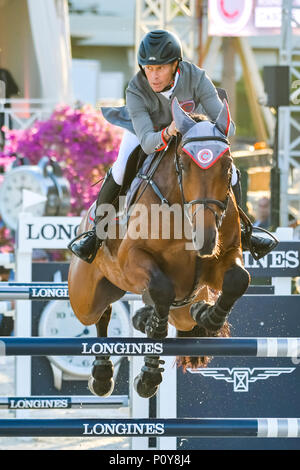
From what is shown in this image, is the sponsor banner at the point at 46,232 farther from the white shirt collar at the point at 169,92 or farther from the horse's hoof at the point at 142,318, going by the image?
the white shirt collar at the point at 169,92

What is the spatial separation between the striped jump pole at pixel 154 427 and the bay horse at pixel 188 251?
0.39 m

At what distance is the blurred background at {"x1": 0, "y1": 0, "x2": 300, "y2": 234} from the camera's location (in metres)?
10.3

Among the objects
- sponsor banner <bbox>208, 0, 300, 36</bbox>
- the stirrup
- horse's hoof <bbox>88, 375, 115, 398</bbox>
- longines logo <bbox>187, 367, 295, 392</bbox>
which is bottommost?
horse's hoof <bbox>88, 375, 115, 398</bbox>

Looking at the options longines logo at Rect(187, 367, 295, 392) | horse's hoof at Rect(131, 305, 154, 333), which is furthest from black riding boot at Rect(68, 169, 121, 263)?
longines logo at Rect(187, 367, 295, 392)

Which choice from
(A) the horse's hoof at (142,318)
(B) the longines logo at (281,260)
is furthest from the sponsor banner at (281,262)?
(A) the horse's hoof at (142,318)


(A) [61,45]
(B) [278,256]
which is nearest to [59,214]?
(B) [278,256]

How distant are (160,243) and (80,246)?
0.63 meters

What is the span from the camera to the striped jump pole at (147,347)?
3994 millimetres

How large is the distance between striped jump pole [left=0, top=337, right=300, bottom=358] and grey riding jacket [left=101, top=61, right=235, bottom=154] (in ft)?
2.88

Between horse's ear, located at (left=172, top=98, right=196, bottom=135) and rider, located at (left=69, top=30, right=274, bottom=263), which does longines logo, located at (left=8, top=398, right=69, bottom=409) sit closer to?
rider, located at (left=69, top=30, right=274, bottom=263)

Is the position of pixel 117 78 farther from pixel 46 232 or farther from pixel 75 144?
pixel 46 232

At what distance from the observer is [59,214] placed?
825 centimetres

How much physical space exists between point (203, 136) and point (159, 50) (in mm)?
546

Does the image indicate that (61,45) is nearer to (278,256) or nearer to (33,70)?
(33,70)
